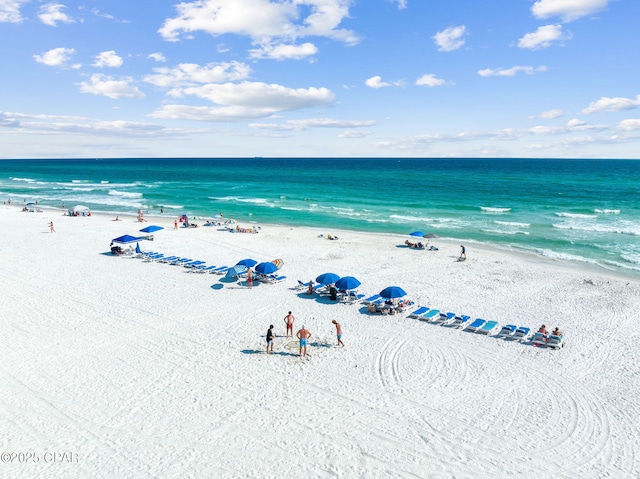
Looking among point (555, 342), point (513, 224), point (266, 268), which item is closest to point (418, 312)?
point (555, 342)

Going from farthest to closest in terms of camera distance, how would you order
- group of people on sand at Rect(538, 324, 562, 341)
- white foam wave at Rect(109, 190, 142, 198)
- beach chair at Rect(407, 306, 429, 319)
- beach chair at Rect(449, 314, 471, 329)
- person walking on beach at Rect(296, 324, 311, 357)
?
1. white foam wave at Rect(109, 190, 142, 198)
2. beach chair at Rect(407, 306, 429, 319)
3. beach chair at Rect(449, 314, 471, 329)
4. group of people on sand at Rect(538, 324, 562, 341)
5. person walking on beach at Rect(296, 324, 311, 357)

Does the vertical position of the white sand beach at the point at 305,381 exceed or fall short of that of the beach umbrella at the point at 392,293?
it falls short

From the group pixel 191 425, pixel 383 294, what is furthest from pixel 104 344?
pixel 383 294

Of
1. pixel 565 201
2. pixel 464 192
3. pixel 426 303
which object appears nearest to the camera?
pixel 426 303

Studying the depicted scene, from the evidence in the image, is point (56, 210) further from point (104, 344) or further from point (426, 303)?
point (426, 303)

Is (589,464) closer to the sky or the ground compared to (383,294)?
closer to the ground

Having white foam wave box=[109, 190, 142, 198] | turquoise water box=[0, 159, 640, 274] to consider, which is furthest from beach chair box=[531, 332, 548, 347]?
white foam wave box=[109, 190, 142, 198]

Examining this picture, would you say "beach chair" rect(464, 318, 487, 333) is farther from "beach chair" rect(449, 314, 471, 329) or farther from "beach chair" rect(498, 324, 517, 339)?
"beach chair" rect(498, 324, 517, 339)

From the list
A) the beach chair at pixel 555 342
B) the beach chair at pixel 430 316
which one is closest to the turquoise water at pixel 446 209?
the beach chair at pixel 555 342

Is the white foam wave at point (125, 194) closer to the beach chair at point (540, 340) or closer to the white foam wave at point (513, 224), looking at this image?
the white foam wave at point (513, 224)
